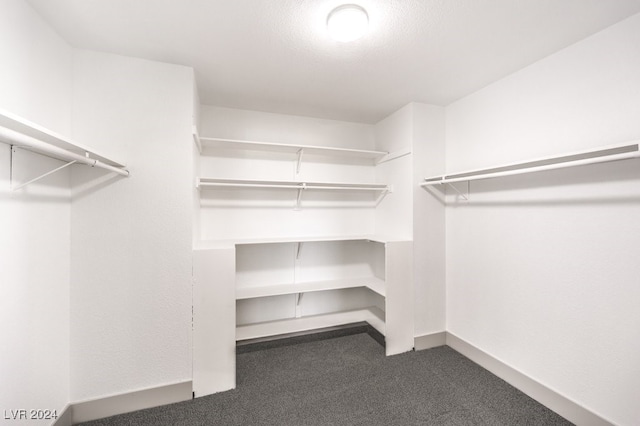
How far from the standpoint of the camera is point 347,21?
1328mm

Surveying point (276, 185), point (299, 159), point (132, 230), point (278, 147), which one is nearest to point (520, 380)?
point (276, 185)

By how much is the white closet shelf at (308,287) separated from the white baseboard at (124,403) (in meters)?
0.78

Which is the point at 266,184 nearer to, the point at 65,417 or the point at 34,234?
the point at 34,234

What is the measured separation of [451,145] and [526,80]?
2.44 ft

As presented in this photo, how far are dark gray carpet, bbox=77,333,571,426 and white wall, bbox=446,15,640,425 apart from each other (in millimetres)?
316

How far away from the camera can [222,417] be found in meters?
1.65

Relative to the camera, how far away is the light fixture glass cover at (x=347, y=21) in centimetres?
131

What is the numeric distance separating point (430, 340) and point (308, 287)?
1.29m

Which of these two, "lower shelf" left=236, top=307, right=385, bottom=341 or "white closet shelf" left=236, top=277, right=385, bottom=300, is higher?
"white closet shelf" left=236, top=277, right=385, bottom=300

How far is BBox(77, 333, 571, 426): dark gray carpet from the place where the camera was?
1626 mm

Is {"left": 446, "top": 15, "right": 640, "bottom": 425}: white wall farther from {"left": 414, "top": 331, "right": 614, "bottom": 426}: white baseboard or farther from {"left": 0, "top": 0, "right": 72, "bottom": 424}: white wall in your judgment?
{"left": 0, "top": 0, "right": 72, "bottom": 424}: white wall

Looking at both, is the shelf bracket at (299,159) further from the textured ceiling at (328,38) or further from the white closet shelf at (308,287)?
the white closet shelf at (308,287)

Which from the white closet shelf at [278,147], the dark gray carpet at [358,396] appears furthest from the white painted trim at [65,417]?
the white closet shelf at [278,147]

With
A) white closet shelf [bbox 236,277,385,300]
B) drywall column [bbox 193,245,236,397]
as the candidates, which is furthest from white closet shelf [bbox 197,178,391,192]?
white closet shelf [bbox 236,277,385,300]
